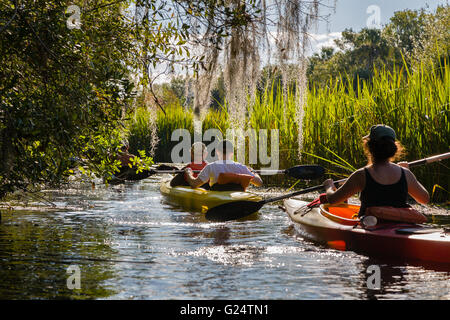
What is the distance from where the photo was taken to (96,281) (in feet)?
16.2

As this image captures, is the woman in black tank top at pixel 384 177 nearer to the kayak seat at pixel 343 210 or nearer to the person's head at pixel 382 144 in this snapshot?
the person's head at pixel 382 144

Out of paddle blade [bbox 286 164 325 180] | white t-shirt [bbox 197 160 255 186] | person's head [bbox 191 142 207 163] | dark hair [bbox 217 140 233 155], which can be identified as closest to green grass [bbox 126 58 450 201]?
paddle blade [bbox 286 164 325 180]

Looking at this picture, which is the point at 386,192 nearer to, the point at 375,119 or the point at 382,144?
the point at 382,144

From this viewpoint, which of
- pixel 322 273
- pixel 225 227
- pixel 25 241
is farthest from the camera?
pixel 225 227

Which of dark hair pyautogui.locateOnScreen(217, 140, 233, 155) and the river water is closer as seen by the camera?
the river water

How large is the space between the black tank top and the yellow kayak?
3.13 meters

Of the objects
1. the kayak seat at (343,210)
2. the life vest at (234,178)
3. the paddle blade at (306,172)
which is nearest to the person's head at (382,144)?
the kayak seat at (343,210)

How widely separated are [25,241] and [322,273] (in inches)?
133

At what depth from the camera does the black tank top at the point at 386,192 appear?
593 centimetres

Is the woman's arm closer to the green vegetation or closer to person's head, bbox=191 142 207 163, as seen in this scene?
the green vegetation

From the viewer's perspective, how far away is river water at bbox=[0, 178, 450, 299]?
184 inches

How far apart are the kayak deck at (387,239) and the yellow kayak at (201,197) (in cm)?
229
